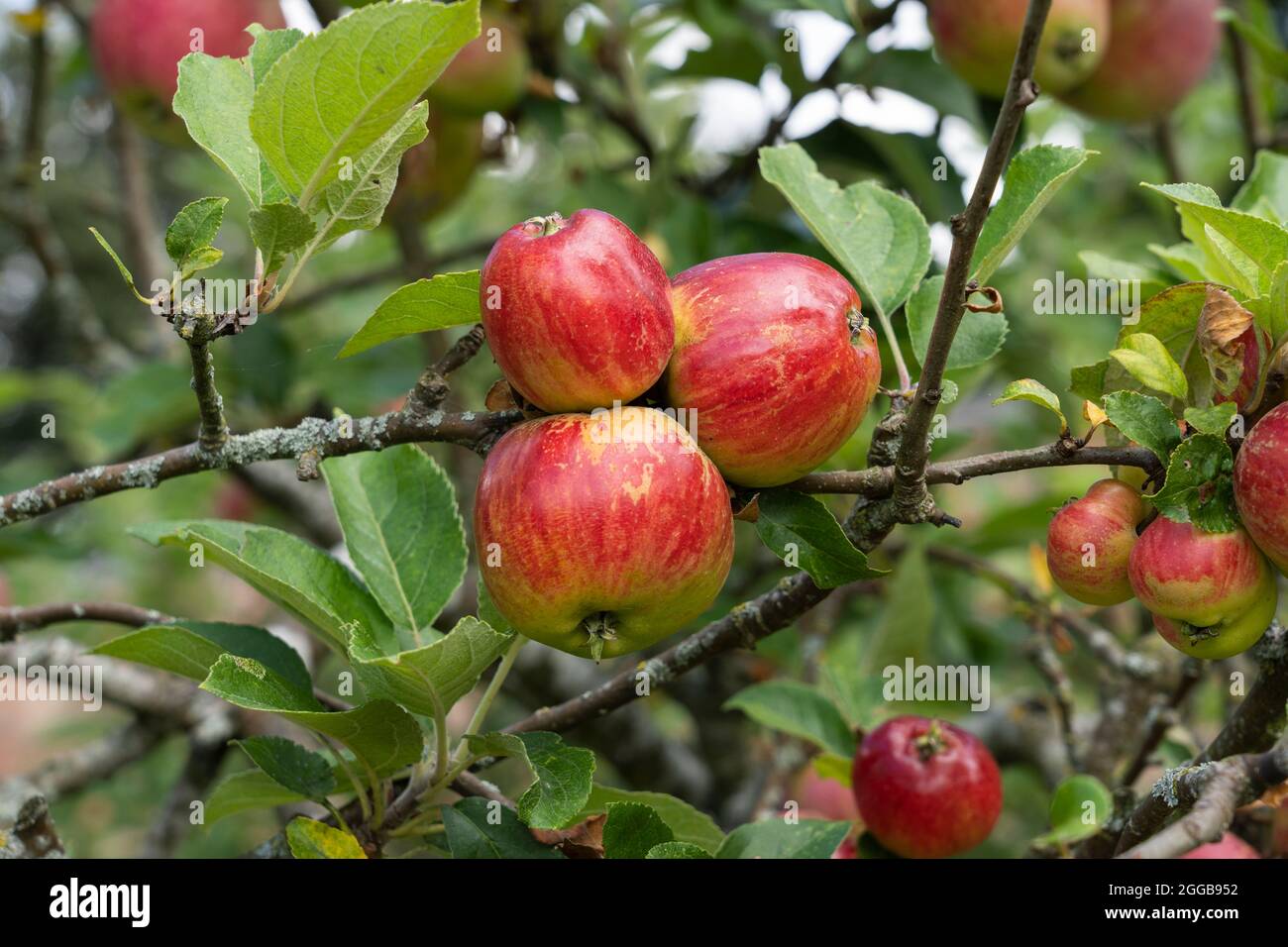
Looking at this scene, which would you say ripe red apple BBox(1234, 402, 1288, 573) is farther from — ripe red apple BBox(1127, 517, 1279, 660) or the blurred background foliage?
the blurred background foliage

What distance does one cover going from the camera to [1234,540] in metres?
0.81

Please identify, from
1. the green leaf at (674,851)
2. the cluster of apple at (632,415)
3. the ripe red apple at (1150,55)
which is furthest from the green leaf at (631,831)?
the ripe red apple at (1150,55)

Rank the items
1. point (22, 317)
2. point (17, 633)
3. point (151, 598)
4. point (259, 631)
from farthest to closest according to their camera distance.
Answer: point (22, 317) → point (151, 598) → point (17, 633) → point (259, 631)

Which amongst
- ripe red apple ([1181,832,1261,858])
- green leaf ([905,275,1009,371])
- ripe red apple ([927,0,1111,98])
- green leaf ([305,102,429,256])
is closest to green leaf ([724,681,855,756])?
ripe red apple ([1181,832,1261,858])

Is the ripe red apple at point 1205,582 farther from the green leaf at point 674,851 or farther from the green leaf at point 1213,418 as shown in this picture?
the green leaf at point 674,851

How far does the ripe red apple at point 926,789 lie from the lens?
120 cm

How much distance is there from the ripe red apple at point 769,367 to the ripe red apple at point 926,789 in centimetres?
47

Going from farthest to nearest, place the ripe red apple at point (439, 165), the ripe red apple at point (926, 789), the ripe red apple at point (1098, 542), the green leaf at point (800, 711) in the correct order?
the ripe red apple at point (439, 165) → the green leaf at point (800, 711) → the ripe red apple at point (926, 789) → the ripe red apple at point (1098, 542)

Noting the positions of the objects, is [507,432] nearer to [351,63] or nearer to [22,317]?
[351,63]

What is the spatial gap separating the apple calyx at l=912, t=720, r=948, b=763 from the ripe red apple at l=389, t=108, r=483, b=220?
1.13 m

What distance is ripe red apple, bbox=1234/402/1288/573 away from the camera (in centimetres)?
76

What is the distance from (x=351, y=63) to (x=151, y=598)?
2538 millimetres
